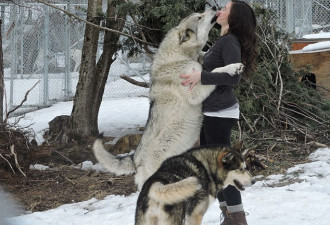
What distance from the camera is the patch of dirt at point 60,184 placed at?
639cm

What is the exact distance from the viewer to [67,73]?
13.4 meters

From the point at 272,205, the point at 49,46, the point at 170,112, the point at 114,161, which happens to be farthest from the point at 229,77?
the point at 49,46

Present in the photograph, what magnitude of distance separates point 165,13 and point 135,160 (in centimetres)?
341

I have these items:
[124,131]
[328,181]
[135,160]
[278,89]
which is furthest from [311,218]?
[124,131]

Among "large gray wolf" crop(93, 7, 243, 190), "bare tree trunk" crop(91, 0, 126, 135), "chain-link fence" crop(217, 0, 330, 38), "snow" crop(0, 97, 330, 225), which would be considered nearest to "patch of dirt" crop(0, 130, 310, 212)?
"snow" crop(0, 97, 330, 225)

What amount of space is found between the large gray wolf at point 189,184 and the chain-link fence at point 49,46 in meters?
9.36

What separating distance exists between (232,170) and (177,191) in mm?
702

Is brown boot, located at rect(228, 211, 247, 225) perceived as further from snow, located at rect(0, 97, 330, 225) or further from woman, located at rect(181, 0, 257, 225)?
snow, located at rect(0, 97, 330, 225)

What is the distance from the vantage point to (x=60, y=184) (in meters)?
7.06

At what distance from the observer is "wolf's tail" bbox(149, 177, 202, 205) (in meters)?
3.25

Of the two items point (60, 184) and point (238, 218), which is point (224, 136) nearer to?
point (238, 218)

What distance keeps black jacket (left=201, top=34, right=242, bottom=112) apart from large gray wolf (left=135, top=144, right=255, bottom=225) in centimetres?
40

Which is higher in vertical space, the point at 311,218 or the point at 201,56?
the point at 201,56

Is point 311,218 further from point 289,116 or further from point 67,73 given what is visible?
point 67,73
